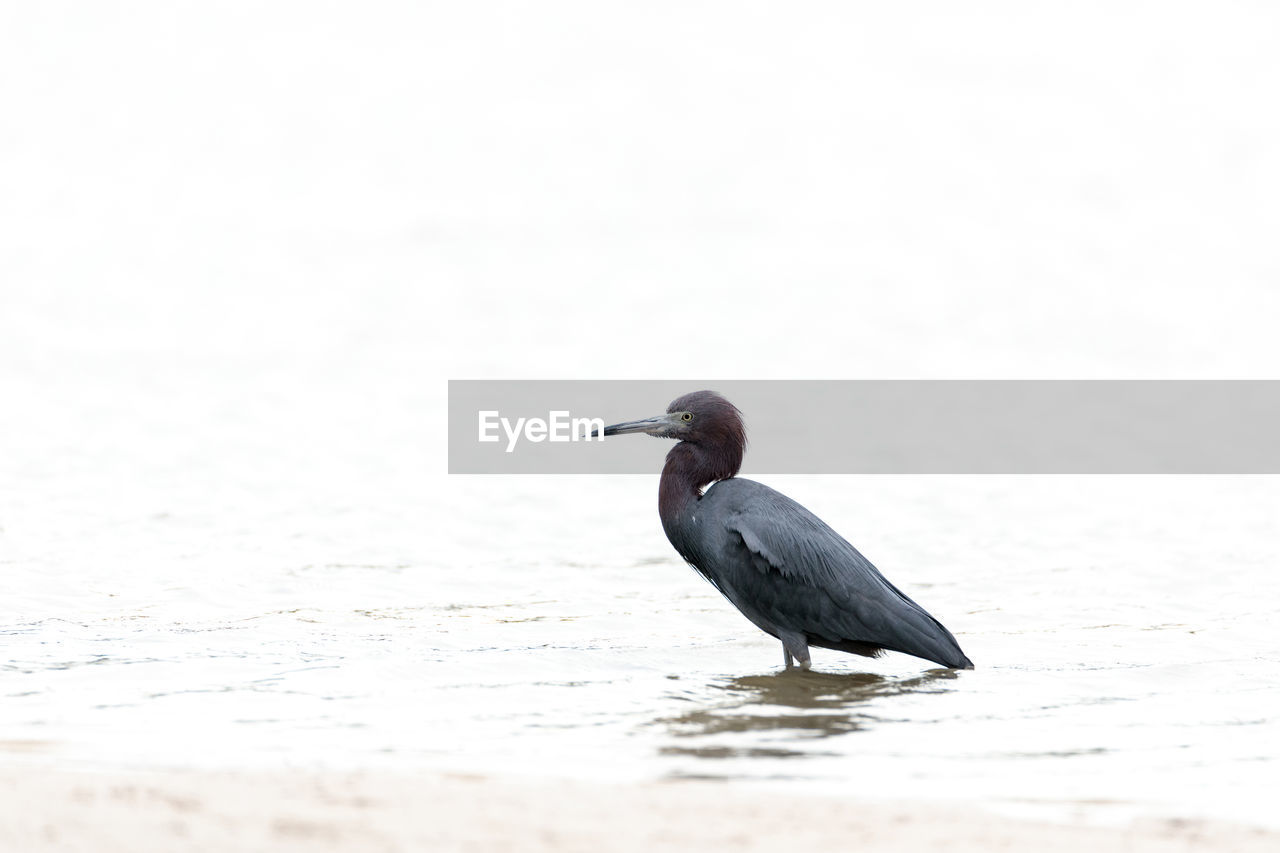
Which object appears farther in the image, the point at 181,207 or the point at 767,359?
the point at 181,207

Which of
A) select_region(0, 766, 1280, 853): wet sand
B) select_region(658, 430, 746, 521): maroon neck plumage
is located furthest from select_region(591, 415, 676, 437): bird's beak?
select_region(0, 766, 1280, 853): wet sand

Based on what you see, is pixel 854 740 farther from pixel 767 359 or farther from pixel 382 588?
pixel 767 359

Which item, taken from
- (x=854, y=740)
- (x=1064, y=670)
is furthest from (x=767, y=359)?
(x=854, y=740)

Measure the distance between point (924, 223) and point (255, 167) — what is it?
11523 millimetres

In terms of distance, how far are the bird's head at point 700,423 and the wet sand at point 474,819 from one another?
14.9 ft

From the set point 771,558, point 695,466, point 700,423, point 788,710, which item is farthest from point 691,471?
point 788,710

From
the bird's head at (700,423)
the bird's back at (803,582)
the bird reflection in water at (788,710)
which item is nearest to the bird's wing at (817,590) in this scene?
the bird's back at (803,582)

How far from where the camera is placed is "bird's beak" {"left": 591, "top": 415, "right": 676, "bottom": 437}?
29.8 feet

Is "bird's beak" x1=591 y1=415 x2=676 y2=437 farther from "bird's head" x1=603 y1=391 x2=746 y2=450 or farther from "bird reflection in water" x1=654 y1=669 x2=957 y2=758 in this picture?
"bird reflection in water" x1=654 y1=669 x2=957 y2=758

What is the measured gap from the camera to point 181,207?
24969 mm

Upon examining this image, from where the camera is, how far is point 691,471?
921cm

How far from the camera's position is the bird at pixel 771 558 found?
8.55 meters

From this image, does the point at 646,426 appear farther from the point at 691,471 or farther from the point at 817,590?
the point at 817,590

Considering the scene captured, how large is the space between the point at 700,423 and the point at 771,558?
1.04 meters
